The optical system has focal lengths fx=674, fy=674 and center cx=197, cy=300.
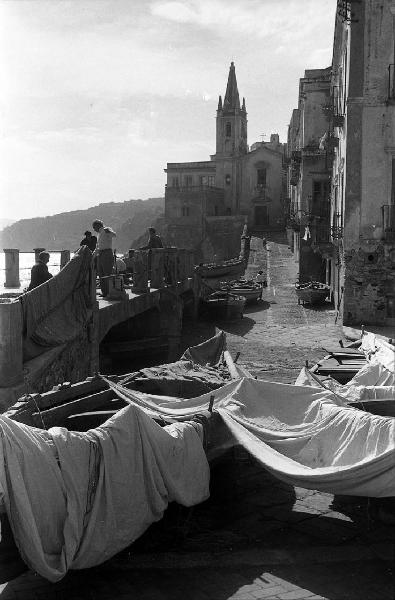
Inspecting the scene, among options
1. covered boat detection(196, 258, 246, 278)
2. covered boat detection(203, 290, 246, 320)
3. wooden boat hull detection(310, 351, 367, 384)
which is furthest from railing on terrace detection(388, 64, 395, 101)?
covered boat detection(196, 258, 246, 278)

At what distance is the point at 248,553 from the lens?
Result: 7.43 m

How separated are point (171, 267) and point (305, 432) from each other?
1362 centimetres

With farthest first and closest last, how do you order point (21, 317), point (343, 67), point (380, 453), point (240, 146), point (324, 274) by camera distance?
point (240, 146) < point (324, 274) < point (343, 67) < point (21, 317) < point (380, 453)

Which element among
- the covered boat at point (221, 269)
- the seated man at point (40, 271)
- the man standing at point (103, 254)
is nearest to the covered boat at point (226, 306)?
the man standing at point (103, 254)

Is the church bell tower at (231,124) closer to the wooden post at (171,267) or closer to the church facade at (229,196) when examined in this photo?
the church facade at (229,196)

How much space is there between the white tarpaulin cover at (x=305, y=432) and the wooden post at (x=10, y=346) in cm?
152

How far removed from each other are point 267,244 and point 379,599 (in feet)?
150

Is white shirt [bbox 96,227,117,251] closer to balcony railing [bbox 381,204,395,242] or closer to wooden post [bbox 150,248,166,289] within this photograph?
wooden post [bbox 150,248,166,289]

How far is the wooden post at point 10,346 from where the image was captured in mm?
9969

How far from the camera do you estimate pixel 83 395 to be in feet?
32.2

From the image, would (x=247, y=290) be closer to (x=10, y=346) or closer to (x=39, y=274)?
(x=39, y=274)

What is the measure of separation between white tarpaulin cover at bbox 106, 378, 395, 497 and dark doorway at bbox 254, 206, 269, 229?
55.8m

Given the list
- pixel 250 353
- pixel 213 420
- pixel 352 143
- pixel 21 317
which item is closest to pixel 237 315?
pixel 250 353

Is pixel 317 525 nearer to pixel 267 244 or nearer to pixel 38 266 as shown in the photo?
pixel 38 266
